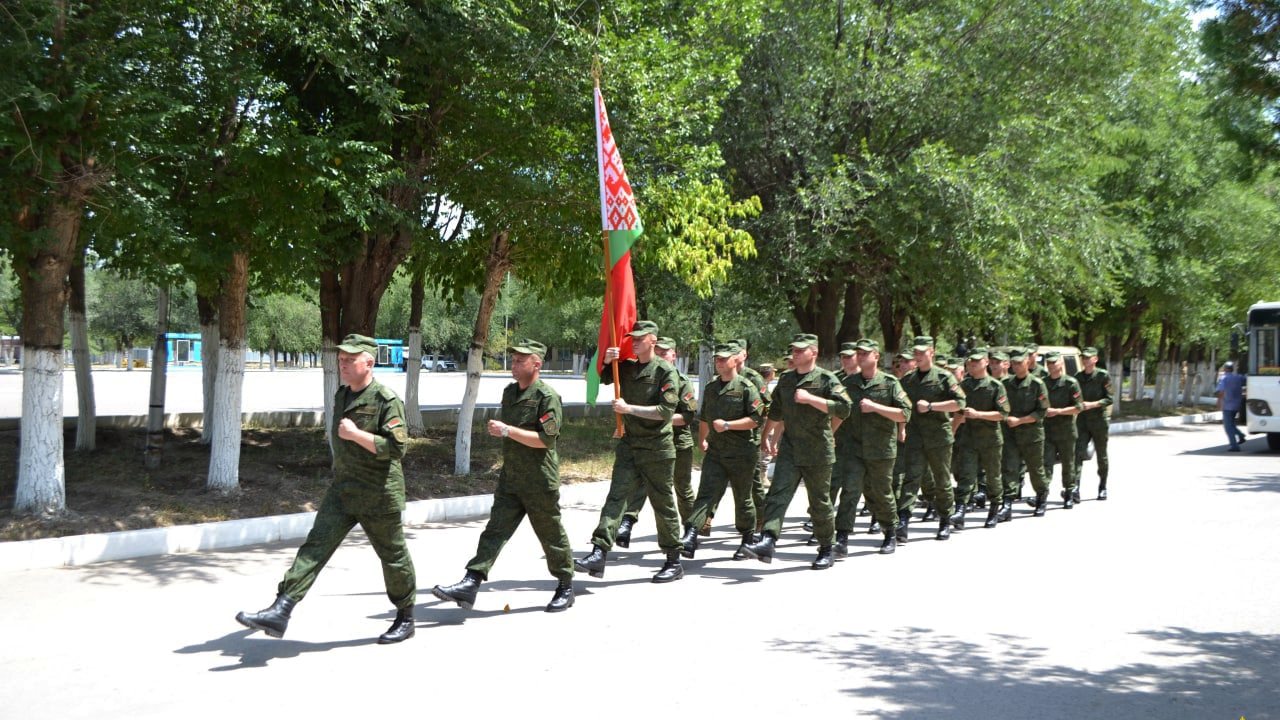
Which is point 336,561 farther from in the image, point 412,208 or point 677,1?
point 677,1

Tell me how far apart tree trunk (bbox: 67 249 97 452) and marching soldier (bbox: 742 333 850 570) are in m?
8.86

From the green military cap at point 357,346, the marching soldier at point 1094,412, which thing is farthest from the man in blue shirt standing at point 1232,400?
the green military cap at point 357,346

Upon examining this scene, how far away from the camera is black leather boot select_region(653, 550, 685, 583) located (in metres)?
8.09

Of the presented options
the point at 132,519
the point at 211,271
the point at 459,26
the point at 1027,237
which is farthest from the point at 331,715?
the point at 1027,237

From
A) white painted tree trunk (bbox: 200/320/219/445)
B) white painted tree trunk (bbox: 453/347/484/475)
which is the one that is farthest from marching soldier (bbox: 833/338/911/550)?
white painted tree trunk (bbox: 200/320/219/445)

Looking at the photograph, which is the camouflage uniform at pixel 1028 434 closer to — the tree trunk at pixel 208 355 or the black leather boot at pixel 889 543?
the black leather boot at pixel 889 543

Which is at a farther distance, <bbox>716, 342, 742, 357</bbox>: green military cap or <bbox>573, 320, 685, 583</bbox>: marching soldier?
<bbox>716, 342, 742, 357</bbox>: green military cap

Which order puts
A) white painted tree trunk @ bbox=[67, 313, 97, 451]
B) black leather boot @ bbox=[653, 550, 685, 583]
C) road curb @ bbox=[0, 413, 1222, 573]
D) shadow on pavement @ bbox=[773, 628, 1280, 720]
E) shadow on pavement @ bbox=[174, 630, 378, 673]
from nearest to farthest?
shadow on pavement @ bbox=[773, 628, 1280, 720]
shadow on pavement @ bbox=[174, 630, 378, 673]
black leather boot @ bbox=[653, 550, 685, 583]
road curb @ bbox=[0, 413, 1222, 573]
white painted tree trunk @ bbox=[67, 313, 97, 451]

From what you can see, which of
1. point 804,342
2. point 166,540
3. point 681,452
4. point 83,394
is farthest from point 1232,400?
point 83,394

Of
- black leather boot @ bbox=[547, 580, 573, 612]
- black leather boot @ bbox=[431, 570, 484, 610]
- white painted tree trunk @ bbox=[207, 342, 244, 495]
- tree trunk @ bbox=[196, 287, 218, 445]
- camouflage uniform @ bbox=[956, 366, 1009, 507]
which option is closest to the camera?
black leather boot @ bbox=[431, 570, 484, 610]

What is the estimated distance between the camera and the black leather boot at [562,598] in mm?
7012

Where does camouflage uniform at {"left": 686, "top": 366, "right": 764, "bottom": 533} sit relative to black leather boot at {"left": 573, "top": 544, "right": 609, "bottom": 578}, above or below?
above

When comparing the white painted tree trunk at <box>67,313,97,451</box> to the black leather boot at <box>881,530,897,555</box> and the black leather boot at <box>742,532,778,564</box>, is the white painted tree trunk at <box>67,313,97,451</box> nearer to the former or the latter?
the black leather boot at <box>742,532,778,564</box>

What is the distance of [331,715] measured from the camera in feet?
15.9
